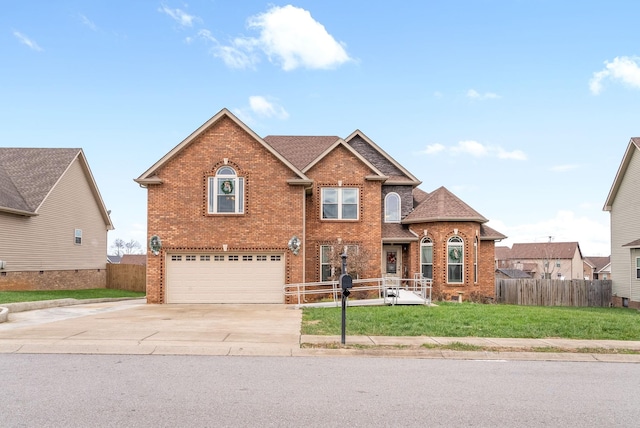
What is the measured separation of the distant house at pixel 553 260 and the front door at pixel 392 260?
2134 inches

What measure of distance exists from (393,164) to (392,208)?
89.4 inches

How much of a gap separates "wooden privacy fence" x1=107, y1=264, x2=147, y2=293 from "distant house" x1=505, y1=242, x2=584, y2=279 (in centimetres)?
5801

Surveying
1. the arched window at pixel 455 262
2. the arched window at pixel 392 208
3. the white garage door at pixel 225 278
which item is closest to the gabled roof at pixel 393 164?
the arched window at pixel 392 208

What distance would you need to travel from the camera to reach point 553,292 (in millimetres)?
30297

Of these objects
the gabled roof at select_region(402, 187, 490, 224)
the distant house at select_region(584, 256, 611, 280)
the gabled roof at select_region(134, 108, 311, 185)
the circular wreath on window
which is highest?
the gabled roof at select_region(134, 108, 311, 185)

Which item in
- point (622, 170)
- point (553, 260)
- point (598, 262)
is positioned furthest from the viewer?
point (598, 262)

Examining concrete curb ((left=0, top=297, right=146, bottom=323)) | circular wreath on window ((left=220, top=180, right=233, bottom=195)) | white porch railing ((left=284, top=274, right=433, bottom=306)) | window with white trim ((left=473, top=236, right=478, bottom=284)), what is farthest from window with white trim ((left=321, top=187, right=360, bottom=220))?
concrete curb ((left=0, top=297, right=146, bottom=323))

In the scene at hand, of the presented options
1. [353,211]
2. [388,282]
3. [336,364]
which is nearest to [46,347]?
[336,364]

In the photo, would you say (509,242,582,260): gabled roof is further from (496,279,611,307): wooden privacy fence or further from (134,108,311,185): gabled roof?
(134,108,311,185): gabled roof

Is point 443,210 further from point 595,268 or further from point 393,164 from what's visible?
point 595,268

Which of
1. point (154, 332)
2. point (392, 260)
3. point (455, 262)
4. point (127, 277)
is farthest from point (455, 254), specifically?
point (127, 277)

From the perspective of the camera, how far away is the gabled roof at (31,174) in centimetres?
2628

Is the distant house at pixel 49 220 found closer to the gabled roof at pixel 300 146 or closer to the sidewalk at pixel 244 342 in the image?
the gabled roof at pixel 300 146

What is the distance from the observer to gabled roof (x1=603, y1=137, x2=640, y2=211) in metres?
28.1
